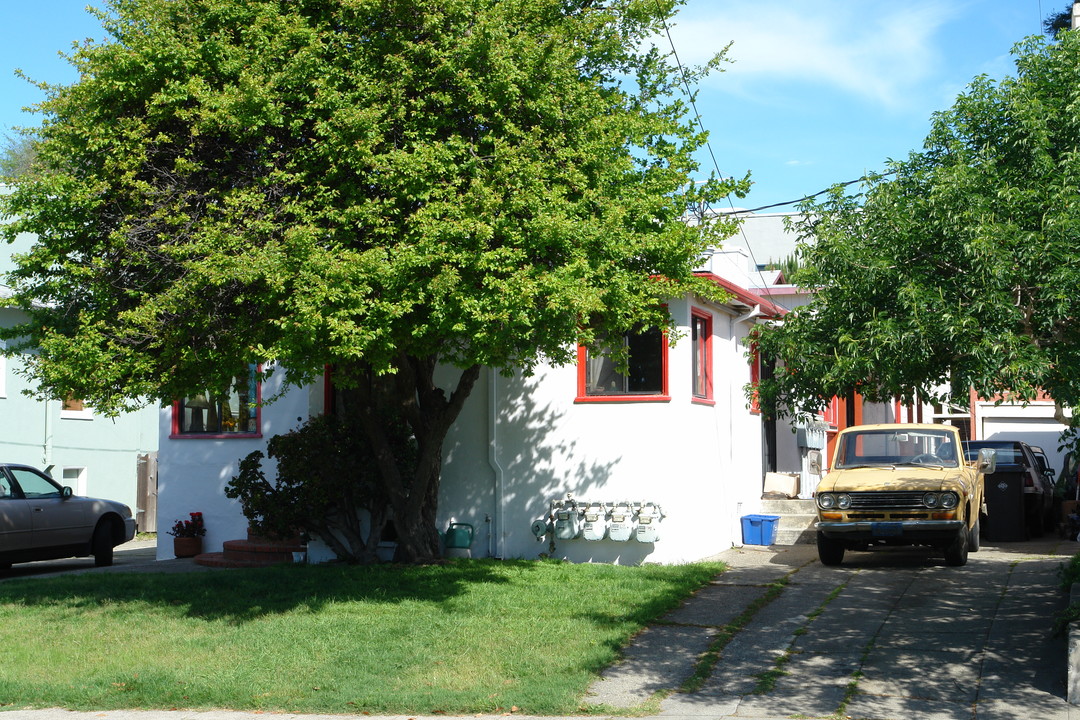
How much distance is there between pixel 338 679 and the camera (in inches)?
339

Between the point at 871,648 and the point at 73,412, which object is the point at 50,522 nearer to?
the point at 73,412

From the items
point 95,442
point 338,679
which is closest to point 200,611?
point 338,679

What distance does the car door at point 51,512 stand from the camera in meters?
16.1

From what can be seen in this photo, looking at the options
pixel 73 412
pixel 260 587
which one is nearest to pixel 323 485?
pixel 260 587

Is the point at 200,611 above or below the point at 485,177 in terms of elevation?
below

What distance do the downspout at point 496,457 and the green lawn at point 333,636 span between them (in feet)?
4.09

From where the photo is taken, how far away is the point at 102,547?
1730 cm

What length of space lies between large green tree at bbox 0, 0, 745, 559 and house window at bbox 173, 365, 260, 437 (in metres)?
5.83

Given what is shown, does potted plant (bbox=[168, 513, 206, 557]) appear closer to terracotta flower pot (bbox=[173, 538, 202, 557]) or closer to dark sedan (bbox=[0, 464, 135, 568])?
terracotta flower pot (bbox=[173, 538, 202, 557])

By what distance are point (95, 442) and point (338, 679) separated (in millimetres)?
19395

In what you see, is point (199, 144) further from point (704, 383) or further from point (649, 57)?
point (704, 383)

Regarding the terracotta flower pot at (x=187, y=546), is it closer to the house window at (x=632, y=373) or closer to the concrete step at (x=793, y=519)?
the house window at (x=632, y=373)

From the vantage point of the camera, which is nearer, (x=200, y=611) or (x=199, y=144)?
(x=199, y=144)

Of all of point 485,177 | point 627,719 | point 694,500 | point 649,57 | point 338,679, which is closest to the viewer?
point 627,719
